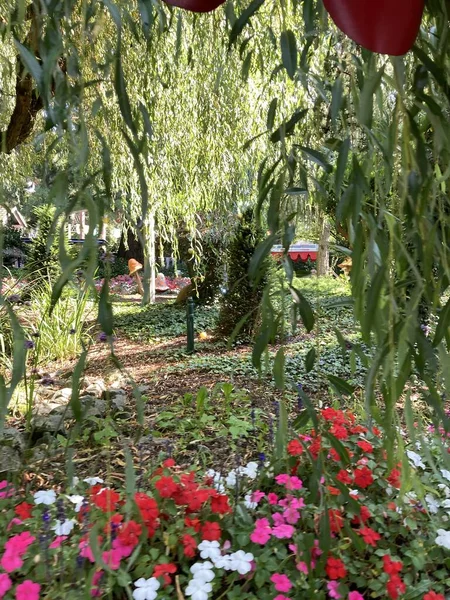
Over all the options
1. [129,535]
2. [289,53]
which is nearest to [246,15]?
[289,53]

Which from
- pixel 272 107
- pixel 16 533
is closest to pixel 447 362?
pixel 272 107

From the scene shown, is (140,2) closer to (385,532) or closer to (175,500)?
(175,500)

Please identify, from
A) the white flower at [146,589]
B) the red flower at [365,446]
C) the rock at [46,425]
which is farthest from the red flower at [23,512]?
the rock at [46,425]

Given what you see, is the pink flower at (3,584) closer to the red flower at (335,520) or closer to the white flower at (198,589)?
the white flower at (198,589)

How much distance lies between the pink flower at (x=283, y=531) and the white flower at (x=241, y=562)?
0.23ft

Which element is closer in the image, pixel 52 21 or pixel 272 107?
pixel 52 21

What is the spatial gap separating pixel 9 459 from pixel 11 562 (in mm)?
1051

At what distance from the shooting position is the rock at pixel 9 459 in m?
1.76

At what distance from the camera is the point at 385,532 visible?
1.13 meters

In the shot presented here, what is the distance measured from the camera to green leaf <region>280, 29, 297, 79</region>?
0.60 meters

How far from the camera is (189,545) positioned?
3.20 feet

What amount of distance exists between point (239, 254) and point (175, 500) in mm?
3291

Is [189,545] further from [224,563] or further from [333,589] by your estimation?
[333,589]

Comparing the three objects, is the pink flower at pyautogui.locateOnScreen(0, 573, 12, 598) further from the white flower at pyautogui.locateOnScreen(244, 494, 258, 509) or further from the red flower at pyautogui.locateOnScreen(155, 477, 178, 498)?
the white flower at pyautogui.locateOnScreen(244, 494, 258, 509)
